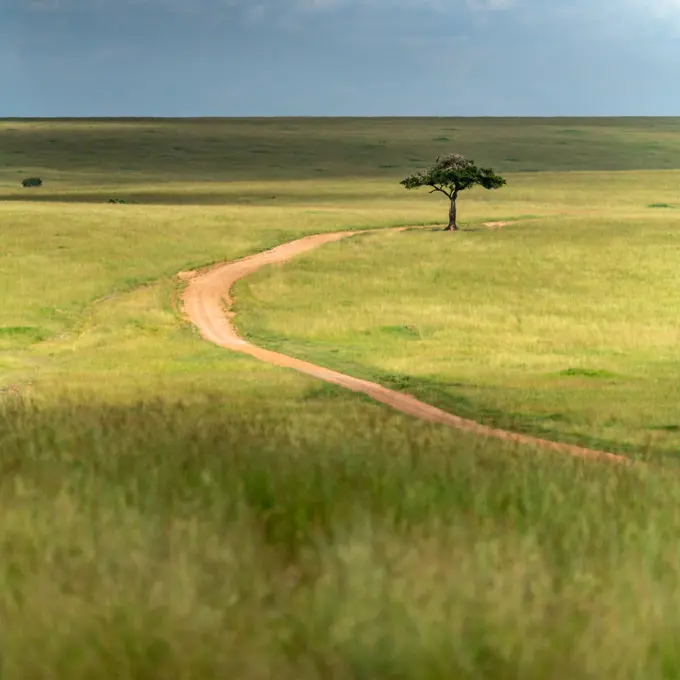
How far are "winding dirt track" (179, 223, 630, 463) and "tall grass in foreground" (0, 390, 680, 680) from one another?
14.0 feet

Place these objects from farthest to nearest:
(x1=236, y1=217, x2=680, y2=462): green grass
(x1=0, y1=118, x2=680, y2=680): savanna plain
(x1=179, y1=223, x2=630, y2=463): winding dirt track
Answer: (x1=236, y1=217, x2=680, y2=462): green grass, (x1=179, y1=223, x2=630, y2=463): winding dirt track, (x1=0, y1=118, x2=680, y2=680): savanna plain

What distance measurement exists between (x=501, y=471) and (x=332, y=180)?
4443 inches

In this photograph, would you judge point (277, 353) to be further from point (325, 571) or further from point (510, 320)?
point (325, 571)

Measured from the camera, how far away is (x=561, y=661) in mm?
3795

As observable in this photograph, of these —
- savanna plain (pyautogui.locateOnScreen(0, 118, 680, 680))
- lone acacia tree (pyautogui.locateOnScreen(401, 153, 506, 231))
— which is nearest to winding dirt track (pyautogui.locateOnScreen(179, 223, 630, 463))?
savanna plain (pyautogui.locateOnScreen(0, 118, 680, 680))

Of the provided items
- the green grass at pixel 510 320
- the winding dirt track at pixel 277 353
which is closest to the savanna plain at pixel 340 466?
the green grass at pixel 510 320

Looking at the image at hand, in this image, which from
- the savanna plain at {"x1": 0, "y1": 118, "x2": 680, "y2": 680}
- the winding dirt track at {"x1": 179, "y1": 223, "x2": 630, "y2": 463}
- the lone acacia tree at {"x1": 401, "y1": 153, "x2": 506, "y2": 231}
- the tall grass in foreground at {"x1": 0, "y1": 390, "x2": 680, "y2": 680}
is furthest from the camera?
the lone acacia tree at {"x1": 401, "y1": 153, "x2": 506, "y2": 231}

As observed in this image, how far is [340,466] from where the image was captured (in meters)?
7.19

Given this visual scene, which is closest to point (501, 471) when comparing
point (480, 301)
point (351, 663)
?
point (351, 663)

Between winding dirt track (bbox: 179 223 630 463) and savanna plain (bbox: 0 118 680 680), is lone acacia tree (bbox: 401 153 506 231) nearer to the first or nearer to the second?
winding dirt track (bbox: 179 223 630 463)

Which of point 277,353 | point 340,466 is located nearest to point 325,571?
point 340,466

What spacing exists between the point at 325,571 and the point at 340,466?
2.65 meters

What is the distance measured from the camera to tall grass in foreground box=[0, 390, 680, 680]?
3.80 metres

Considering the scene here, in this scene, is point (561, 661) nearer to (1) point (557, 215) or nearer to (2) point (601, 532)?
(2) point (601, 532)
